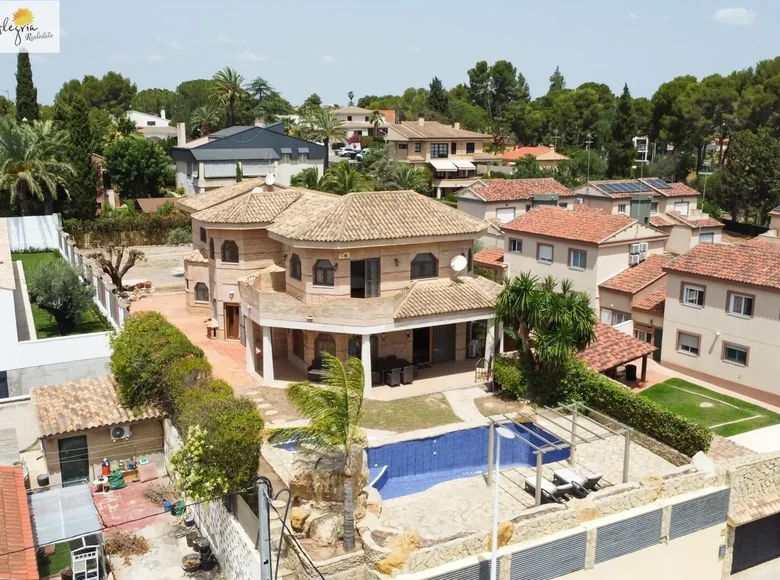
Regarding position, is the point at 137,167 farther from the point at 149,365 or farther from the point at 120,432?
the point at 120,432

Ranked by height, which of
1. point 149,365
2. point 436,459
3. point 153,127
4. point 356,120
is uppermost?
point 356,120

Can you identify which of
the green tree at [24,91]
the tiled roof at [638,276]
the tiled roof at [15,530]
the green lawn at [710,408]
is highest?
the green tree at [24,91]

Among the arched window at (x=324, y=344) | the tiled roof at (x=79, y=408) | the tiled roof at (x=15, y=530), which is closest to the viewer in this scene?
the tiled roof at (x=15, y=530)

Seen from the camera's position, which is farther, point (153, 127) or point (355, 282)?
point (153, 127)

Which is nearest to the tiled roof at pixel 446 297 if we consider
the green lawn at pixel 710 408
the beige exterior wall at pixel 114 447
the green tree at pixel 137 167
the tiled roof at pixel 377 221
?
the tiled roof at pixel 377 221

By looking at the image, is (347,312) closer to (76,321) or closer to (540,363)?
(540,363)

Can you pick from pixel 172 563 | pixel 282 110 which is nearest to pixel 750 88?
pixel 282 110

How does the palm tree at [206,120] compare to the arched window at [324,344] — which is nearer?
the arched window at [324,344]

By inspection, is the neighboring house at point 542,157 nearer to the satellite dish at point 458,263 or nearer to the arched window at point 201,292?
the arched window at point 201,292

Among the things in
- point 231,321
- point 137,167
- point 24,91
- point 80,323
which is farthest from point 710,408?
point 24,91
